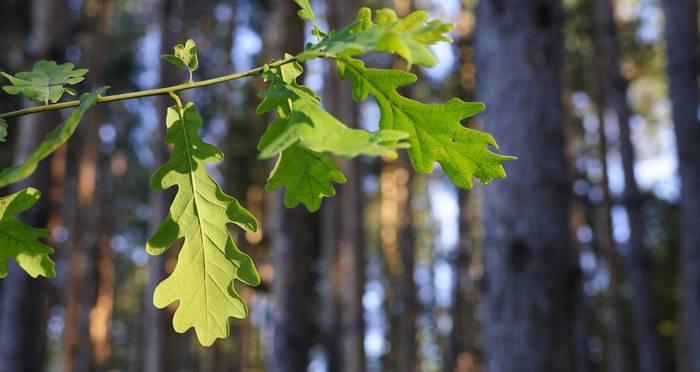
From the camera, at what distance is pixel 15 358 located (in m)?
6.15

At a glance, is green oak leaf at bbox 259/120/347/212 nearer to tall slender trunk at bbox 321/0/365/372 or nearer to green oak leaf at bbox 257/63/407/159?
green oak leaf at bbox 257/63/407/159

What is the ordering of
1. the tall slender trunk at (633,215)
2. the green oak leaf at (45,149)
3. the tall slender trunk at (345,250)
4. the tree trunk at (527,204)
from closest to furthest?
the green oak leaf at (45,149) < the tree trunk at (527,204) < the tall slender trunk at (345,250) < the tall slender trunk at (633,215)

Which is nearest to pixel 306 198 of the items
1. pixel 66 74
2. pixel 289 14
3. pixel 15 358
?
pixel 66 74

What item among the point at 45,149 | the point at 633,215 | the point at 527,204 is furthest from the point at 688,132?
the point at 45,149

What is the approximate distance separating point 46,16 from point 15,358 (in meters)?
2.68

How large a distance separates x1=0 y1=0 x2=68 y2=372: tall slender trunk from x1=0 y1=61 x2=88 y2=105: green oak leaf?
5456 millimetres

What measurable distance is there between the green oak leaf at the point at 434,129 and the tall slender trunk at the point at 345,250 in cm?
730

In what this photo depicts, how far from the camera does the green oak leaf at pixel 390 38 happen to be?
627 mm

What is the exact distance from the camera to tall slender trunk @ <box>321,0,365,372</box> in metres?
8.20

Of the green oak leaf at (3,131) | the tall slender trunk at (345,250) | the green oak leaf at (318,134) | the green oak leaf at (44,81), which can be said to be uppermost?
the tall slender trunk at (345,250)

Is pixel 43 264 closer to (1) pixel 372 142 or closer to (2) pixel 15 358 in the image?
(1) pixel 372 142

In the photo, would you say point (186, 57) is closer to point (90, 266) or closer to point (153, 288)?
point (153, 288)

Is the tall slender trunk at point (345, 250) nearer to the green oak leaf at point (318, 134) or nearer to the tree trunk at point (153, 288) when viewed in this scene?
the tree trunk at point (153, 288)

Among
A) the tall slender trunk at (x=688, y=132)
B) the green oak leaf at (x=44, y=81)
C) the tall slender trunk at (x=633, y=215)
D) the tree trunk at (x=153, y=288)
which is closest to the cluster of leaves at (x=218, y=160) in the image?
the green oak leaf at (x=44, y=81)
